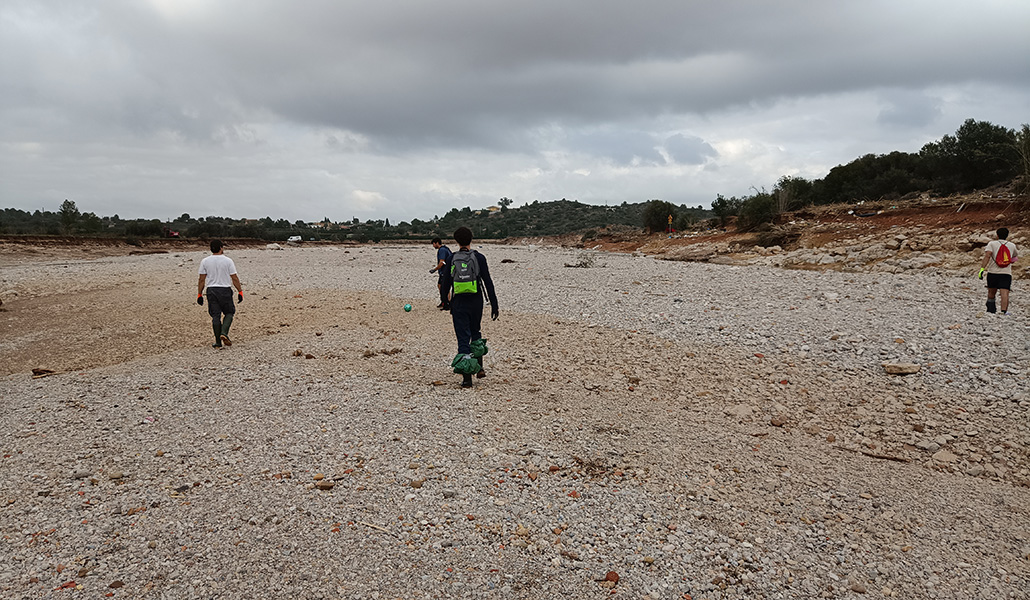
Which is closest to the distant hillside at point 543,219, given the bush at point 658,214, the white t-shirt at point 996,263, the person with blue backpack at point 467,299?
the bush at point 658,214

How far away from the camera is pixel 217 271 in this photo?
9688mm

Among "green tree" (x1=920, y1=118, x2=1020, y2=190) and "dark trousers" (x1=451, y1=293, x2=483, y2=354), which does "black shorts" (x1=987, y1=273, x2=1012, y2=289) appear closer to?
"dark trousers" (x1=451, y1=293, x2=483, y2=354)

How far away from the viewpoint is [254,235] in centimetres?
7175

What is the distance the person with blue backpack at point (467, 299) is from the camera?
677cm

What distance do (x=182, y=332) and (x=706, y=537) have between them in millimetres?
11213

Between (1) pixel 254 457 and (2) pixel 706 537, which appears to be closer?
(2) pixel 706 537

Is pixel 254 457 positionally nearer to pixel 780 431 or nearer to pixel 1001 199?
pixel 780 431

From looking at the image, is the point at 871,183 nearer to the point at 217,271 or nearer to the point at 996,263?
the point at 996,263

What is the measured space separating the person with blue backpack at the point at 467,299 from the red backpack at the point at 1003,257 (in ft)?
34.1

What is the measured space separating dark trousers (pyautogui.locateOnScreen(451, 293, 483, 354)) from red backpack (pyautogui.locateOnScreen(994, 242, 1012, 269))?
10.6 m

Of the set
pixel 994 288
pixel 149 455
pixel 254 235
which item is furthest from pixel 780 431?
pixel 254 235

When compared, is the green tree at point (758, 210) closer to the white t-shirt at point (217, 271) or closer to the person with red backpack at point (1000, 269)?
the person with red backpack at point (1000, 269)

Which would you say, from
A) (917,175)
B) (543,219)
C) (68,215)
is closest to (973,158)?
(917,175)

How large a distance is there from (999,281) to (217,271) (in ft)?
48.7
